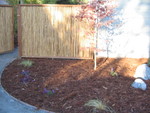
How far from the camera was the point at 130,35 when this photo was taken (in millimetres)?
8531

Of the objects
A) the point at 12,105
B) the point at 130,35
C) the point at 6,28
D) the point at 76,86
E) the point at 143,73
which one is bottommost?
the point at 12,105

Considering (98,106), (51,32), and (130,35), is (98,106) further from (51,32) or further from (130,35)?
(51,32)

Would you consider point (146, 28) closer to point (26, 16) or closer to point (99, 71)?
point (99, 71)

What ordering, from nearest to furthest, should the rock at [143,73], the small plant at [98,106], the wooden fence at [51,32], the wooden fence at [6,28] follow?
1. the small plant at [98,106]
2. the rock at [143,73]
3. the wooden fence at [51,32]
4. the wooden fence at [6,28]

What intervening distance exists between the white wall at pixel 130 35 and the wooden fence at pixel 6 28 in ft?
14.1

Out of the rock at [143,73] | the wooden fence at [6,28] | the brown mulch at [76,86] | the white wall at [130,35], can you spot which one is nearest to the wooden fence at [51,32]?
A: the brown mulch at [76,86]

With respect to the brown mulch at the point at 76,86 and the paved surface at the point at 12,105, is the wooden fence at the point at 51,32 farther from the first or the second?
the paved surface at the point at 12,105

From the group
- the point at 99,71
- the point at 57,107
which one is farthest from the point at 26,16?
the point at 57,107

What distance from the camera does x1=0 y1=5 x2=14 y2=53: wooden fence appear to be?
10031 millimetres

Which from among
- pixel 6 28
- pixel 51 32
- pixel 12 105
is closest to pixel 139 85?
pixel 12 105

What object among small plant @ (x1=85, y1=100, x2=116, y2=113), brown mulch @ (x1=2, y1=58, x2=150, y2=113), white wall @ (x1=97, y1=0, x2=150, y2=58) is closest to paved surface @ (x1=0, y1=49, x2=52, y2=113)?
brown mulch @ (x1=2, y1=58, x2=150, y2=113)

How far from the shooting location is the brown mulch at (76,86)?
5039 mm

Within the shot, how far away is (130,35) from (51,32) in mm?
2929

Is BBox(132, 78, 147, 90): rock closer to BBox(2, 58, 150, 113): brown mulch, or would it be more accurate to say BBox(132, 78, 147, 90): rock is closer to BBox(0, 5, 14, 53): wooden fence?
BBox(2, 58, 150, 113): brown mulch
